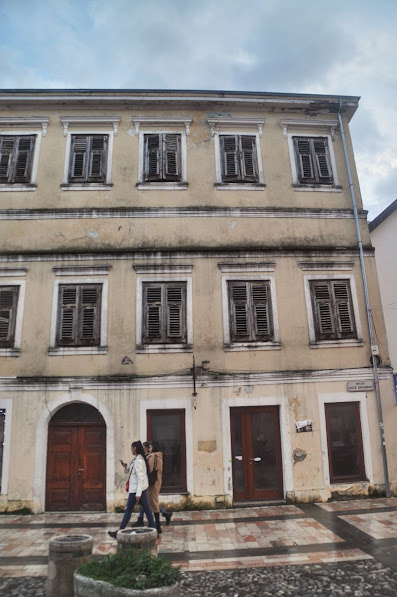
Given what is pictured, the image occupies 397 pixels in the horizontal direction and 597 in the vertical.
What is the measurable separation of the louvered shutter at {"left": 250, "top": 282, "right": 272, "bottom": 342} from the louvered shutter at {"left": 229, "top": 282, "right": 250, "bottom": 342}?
0.23 meters

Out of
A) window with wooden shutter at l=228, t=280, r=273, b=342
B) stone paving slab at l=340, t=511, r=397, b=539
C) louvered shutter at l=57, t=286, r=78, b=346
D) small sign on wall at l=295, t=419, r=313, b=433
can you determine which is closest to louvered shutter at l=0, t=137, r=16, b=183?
louvered shutter at l=57, t=286, r=78, b=346

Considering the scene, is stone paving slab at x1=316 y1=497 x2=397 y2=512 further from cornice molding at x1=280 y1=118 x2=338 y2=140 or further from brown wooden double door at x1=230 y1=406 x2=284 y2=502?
cornice molding at x1=280 y1=118 x2=338 y2=140

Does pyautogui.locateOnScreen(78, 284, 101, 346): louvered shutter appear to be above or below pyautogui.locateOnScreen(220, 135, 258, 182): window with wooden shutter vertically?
below

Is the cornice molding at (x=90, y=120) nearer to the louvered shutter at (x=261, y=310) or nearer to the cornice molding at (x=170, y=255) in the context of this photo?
the cornice molding at (x=170, y=255)

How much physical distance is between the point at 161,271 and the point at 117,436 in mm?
4533

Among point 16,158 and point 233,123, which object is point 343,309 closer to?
point 233,123

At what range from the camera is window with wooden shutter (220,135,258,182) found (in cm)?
1291

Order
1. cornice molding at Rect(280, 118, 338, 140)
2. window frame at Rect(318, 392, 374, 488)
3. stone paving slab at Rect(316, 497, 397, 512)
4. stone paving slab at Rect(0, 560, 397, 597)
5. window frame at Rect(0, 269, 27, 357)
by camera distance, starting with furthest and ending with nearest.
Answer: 1. cornice molding at Rect(280, 118, 338, 140)
2. window frame at Rect(0, 269, 27, 357)
3. window frame at Rect(318, 392, 374, 488)
4. stone paving slab at Rect(316, 497, 397, 512)
5. stone paving slab at Rect(0, 560, 397, 597)

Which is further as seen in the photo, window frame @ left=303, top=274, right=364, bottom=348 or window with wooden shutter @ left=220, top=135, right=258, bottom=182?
window with wooden shutter @ left=220, top=135, right=258, bottom=182

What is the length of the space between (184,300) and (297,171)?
17.8ft

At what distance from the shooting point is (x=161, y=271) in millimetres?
11938

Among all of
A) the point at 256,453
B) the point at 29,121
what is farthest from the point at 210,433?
the point at 29,121

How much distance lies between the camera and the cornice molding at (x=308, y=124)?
13386 mm

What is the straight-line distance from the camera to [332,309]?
1204cm
